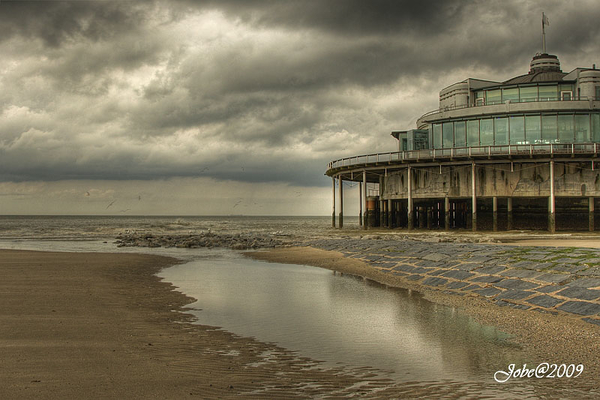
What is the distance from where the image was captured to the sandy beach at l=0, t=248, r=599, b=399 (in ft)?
17.0

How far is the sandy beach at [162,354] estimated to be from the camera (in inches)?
204

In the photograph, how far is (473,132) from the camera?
4228 centimetres

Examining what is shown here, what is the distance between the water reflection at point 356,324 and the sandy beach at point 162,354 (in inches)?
17.5

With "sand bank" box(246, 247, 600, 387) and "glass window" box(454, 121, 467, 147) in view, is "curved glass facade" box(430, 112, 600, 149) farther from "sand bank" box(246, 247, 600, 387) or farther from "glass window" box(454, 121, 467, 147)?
"sand bank" box(246, 247, 600, 387)

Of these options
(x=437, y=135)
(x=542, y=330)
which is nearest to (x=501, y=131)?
(x=437, y=135)

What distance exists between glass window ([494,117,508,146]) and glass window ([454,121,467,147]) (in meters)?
2.61

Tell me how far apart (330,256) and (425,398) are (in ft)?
54.7

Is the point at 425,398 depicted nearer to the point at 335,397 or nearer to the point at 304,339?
the point at 335,397

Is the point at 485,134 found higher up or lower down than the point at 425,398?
higher up

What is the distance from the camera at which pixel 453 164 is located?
3912 centimetres

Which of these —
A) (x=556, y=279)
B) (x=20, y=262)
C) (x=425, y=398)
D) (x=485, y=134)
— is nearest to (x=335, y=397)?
(x=425, y=398)

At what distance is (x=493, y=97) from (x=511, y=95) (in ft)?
5.16

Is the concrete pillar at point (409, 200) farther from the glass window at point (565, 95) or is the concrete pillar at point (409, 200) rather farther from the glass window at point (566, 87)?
the glass window at point (566, 87)

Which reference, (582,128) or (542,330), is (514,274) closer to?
(542,330)
